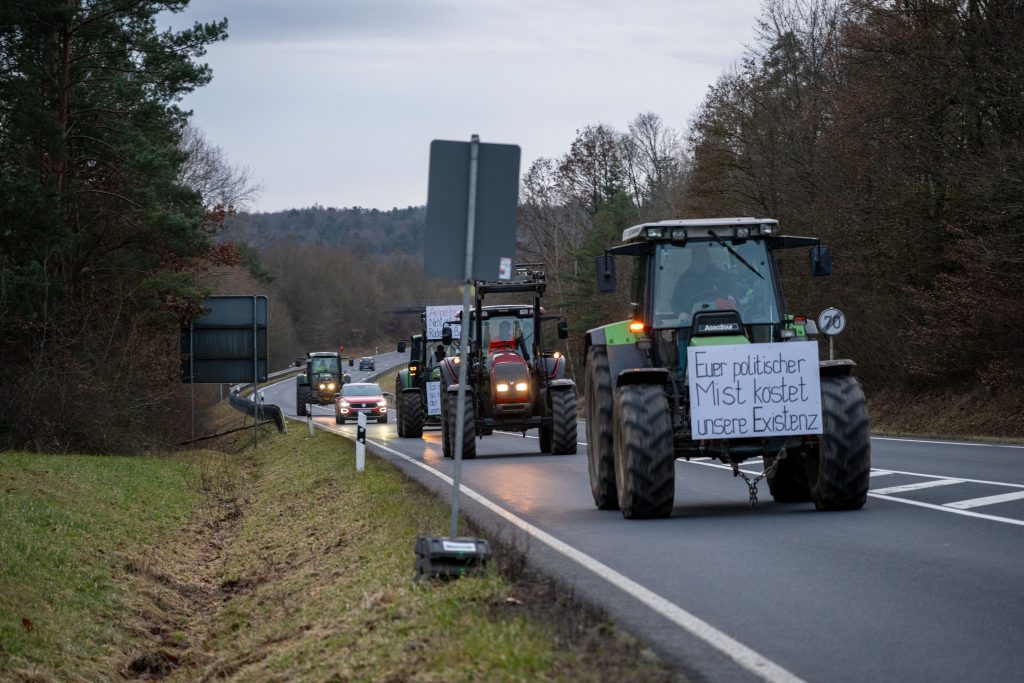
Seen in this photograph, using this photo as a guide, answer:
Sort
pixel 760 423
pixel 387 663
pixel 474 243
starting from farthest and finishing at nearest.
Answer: pixel 760 423, pixel 474 243, pixel 387 663

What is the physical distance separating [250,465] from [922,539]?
82.2 feet

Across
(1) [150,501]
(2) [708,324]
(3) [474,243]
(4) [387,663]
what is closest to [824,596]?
(4) [387,663]

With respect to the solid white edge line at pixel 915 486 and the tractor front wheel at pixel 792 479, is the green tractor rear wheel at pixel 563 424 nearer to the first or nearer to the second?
the solid white edge line at pixel 915 486

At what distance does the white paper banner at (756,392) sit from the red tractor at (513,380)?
13.1 m

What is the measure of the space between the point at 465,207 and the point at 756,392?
4155 mm

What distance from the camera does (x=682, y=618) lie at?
7898 mm

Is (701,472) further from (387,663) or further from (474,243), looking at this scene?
(387,663)

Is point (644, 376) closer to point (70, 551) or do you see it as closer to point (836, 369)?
point (836, 369)

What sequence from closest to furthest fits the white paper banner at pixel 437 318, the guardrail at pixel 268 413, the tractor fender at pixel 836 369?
the tractor fender at pixel 836 369 < the white paper banner at pixel 437 318 < the guardrail at pixel 268 413

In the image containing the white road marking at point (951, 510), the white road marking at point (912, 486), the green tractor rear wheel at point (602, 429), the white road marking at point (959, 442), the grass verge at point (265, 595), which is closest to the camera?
the grass verge at point (265, 595)

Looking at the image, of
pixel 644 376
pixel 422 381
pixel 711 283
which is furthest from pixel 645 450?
pixel 422 381

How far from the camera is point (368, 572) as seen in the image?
36.0 feet

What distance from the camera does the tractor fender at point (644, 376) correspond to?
42.4 feet

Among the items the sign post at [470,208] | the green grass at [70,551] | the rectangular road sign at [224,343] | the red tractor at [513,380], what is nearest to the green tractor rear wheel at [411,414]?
the rectangular road sign at [224,343]
